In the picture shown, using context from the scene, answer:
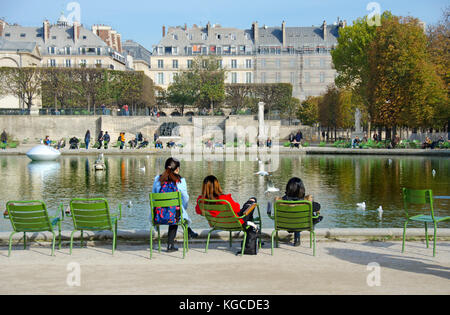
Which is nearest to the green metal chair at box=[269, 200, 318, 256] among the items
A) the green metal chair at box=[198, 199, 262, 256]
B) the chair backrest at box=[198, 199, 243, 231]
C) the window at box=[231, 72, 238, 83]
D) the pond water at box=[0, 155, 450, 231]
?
the green metal chair at box=[198, 199, 262, 256]

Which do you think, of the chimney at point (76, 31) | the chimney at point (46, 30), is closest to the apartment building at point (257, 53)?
the chimney at point (76, 31)

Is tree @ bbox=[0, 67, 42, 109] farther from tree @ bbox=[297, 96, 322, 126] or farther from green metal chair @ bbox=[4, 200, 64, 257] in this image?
green metal chair @ bbox=[4, 200, 64, 257]

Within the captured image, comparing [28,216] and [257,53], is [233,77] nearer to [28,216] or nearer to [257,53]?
[257,53]

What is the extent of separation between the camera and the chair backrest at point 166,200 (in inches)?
266

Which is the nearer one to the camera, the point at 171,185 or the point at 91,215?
the point at 91,215

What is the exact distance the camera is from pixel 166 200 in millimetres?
6789

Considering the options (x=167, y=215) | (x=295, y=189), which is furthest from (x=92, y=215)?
(x=295, y=189)

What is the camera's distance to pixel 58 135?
50188mm

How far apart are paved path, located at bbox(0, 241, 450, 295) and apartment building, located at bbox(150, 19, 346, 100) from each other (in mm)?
71594

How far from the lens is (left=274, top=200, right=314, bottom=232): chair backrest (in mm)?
6613

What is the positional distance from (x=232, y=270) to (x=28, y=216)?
9.09ft

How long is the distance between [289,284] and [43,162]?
2263 centimetres

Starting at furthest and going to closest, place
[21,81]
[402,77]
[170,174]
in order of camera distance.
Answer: [21,81]
[402,77]
[170,174]
